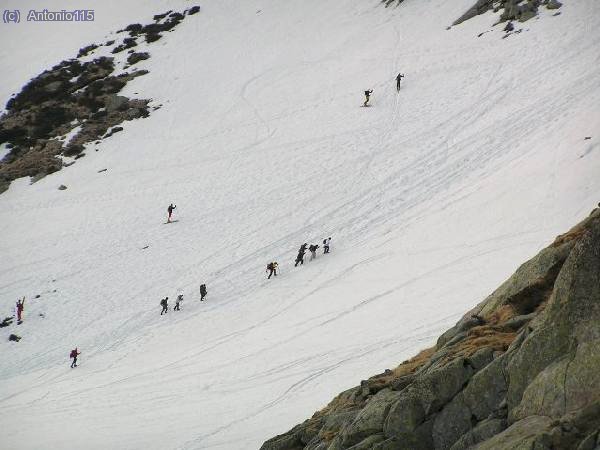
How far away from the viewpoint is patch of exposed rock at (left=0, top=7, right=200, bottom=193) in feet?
161

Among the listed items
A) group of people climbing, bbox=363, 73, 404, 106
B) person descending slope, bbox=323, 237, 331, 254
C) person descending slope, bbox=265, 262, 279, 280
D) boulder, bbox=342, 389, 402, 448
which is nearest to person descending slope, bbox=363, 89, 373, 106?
group of people climbing, bbox=363, 73, 404, 106

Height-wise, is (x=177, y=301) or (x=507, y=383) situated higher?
(x=177, y=301)

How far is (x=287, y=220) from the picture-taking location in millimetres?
32594

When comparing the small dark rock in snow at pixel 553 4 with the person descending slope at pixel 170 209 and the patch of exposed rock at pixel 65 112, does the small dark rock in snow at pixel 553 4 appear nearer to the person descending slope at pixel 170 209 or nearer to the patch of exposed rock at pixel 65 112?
the person descending slope at pixel 170 209

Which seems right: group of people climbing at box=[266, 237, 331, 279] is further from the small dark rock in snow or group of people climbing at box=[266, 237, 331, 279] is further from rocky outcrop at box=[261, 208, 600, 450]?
the small dark rock in snow

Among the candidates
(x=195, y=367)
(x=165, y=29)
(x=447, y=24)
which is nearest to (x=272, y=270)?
(x=195, y=367)

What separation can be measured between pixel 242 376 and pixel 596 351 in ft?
52.1

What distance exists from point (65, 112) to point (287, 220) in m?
32.0

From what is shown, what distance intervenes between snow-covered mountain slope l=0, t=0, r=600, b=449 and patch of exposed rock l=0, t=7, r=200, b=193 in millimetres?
1978

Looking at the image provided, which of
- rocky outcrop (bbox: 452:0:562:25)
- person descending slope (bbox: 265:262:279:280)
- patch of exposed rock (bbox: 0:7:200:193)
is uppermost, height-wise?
patch of exposed rock (bbox: 0:7:200:193)

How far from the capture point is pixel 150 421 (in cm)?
2038

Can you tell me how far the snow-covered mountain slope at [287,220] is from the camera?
2105cm

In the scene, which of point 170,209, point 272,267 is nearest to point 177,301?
point 272,267

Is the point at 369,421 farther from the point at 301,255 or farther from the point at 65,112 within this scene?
the point at 65,112
